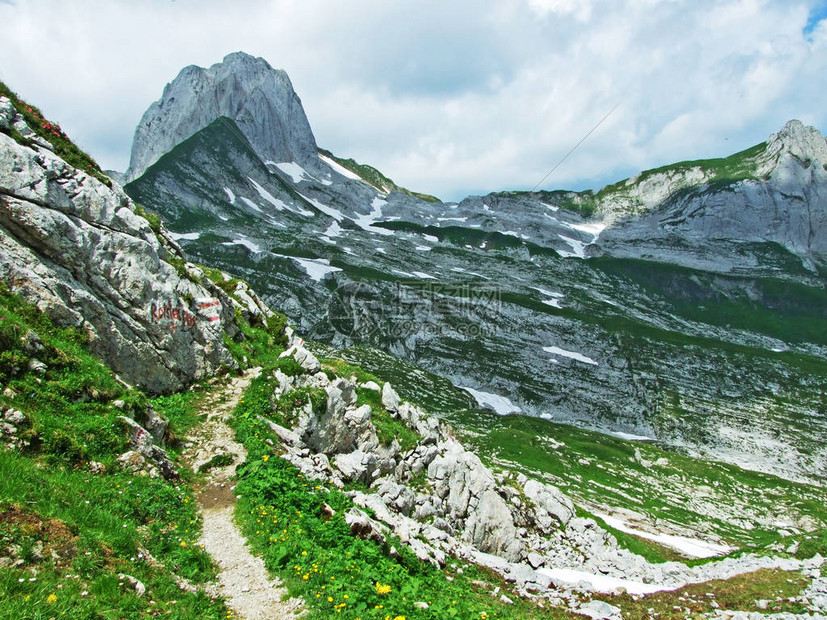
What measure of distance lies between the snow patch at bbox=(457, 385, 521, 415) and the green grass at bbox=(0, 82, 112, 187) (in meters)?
104

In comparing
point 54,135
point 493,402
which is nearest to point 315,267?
point 493,402

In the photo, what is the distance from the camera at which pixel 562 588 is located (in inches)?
717

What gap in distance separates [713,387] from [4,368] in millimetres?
162073

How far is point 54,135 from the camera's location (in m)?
20.6

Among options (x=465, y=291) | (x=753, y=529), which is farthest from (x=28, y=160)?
(x=465, y=291)

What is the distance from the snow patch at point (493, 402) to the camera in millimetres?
115062

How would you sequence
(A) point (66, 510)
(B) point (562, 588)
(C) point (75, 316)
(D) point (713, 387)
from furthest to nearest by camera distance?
(D) point (713, 387) → (B) point (562, 588) → (C) point (75, 316) → (A) point (66, 510)

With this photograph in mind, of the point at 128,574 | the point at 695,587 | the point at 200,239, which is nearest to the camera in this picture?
the point at 128,574

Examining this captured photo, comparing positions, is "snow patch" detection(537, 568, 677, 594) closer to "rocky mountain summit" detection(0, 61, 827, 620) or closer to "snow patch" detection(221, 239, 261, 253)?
"rocky mountain summit" detection(0, 61, 827, 620)

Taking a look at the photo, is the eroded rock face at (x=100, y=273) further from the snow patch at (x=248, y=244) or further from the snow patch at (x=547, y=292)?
the snow patch at (x=547, y=292)

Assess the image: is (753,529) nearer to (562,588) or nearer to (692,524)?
(692,524)

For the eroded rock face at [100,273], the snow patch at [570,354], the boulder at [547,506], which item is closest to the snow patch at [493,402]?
the snow patch at [570,354]

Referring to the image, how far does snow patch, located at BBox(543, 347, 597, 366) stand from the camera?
14038 centimetres

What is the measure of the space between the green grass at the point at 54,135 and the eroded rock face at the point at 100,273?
60.0 inches
